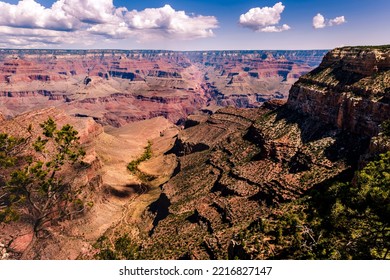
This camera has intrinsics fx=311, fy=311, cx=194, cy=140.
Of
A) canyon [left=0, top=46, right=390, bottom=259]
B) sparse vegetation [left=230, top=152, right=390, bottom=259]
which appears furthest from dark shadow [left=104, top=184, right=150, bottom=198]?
sparse vegetation [left=230, top=152, right=390, bottom=259]

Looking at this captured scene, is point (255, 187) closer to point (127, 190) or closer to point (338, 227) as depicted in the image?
point (338, 227)

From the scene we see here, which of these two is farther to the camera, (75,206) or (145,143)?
(145,143)

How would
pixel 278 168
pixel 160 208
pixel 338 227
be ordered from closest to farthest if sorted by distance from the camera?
pixel 338 227, pixel 278 168, pixel 160 208

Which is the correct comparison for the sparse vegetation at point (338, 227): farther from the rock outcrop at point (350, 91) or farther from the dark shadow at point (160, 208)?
the dark shadow at point (160, 208)

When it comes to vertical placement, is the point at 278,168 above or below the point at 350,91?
below

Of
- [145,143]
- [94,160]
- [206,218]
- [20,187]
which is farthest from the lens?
[145,143]

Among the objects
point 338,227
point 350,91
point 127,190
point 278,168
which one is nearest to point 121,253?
point 278,168

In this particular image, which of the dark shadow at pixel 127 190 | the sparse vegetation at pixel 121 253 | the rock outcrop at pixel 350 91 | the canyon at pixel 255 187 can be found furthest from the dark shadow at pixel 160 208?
the rock outcrop at pixel 350 91

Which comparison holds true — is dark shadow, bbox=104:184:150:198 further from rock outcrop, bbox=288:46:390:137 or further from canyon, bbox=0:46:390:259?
rock outcrop, bbox=288:46:390:137

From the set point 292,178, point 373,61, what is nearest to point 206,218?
point 292,178

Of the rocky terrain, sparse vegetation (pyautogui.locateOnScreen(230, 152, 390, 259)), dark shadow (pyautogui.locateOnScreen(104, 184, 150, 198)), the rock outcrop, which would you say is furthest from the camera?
dark shadow (pyautogui.locateOnScreen(104, 184, 150, 198))
